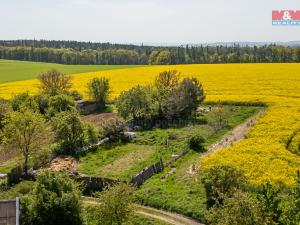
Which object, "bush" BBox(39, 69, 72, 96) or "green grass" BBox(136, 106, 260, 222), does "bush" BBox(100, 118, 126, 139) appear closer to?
"green grass" BBox(136, 106, 260, 222)

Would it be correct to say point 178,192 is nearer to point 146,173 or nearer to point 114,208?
point 146,173

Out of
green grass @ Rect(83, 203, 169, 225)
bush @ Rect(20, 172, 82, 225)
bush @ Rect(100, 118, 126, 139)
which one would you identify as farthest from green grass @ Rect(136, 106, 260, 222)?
bush @ Rect(100, 118, 126, 139)

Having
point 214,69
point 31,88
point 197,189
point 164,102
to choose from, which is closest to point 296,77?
point 214,69

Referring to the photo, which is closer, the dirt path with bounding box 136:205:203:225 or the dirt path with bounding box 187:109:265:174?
the dirt path with bounding box 136:205:203:225

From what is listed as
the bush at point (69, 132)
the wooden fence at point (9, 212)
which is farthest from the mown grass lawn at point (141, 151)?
the wooden fence at point (9, 212)

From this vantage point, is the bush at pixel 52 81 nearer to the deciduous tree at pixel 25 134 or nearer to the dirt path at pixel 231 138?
the deciduous tree at pixel 25 134

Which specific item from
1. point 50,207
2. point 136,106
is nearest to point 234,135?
point 136,106
